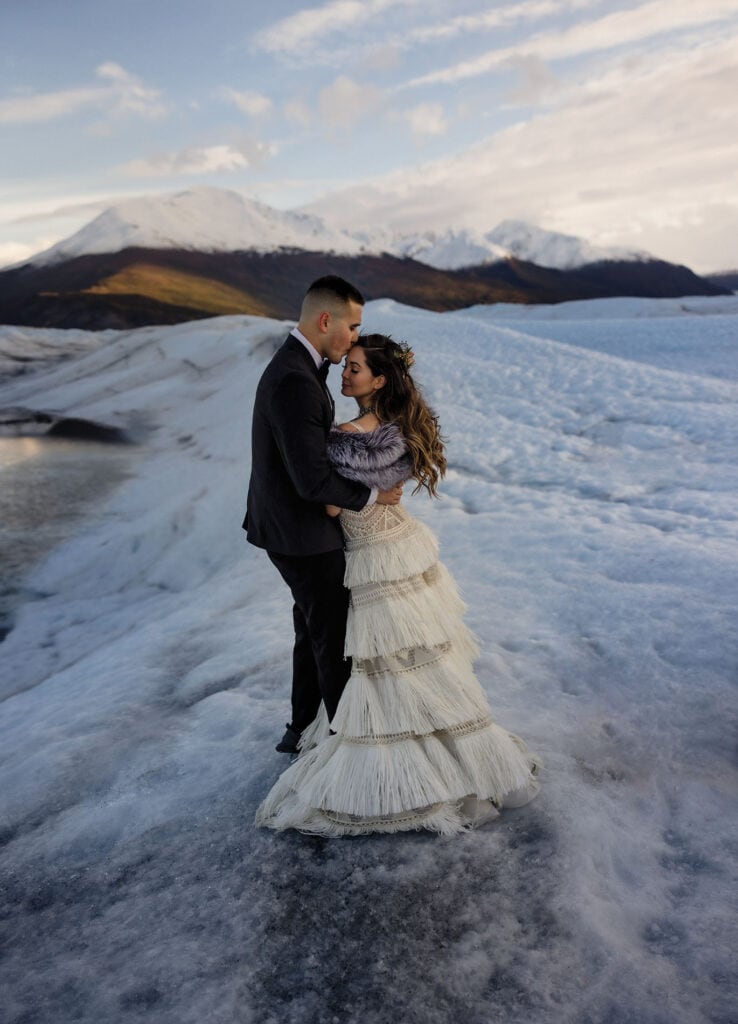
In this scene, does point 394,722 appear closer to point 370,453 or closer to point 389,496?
point 389,496

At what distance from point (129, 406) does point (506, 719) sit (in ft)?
43.5

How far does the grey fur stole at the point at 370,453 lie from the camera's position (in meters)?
2.68

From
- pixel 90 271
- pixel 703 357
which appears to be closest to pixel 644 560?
pixel 703 357

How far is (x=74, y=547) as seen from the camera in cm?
862

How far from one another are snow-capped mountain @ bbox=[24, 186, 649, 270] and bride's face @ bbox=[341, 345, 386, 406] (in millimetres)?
23215

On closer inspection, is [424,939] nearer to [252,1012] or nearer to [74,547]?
[252,1012]

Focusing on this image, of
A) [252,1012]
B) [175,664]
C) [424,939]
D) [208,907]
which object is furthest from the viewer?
[175,664]

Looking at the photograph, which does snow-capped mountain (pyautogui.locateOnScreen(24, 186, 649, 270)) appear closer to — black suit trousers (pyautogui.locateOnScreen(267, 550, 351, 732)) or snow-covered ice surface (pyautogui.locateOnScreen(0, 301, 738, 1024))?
snow-covered ice surface (pyautogui.locateOnScreen(0, 301, 738, 1024))

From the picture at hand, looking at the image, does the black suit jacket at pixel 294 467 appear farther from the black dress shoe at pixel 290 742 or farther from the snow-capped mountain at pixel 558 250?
the snow-capped mountain at pixel 558 250

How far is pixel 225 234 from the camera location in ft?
87.9

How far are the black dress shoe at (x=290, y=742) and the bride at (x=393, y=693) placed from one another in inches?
13.6

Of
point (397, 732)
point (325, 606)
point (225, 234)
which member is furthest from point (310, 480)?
point (225, 234)

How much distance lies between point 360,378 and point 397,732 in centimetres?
139

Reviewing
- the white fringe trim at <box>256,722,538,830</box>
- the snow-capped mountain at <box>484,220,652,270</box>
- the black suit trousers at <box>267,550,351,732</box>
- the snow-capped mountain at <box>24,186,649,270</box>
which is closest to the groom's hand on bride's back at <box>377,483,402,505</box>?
the black suit trousers at <box>267,550,351,732</box>
